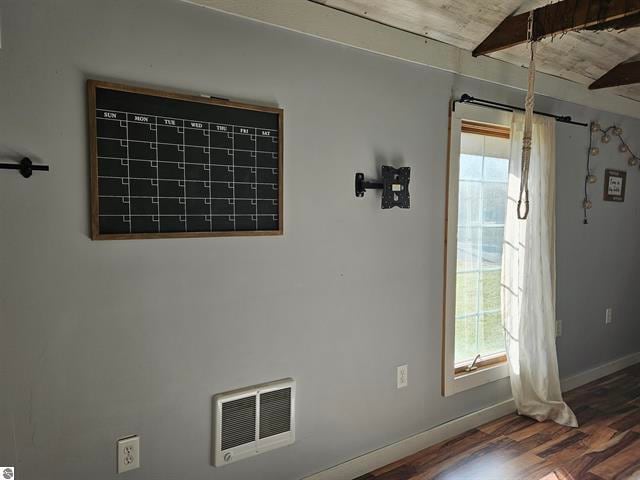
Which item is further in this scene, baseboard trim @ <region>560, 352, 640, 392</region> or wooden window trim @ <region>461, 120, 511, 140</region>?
baseboard trim @ <region>560, 352, 640, 392</region>

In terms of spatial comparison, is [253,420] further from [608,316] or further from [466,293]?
[608,316]

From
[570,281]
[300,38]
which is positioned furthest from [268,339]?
[570,281]

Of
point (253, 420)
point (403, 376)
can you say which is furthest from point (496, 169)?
point (253, 420)

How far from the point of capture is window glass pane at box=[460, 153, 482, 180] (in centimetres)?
269

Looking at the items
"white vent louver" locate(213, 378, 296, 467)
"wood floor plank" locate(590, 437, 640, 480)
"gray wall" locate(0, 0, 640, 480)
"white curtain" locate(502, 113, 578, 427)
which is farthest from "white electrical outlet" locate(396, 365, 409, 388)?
"wood floor plank" locate(590, 437, 640, 480)

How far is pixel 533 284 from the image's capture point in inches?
112

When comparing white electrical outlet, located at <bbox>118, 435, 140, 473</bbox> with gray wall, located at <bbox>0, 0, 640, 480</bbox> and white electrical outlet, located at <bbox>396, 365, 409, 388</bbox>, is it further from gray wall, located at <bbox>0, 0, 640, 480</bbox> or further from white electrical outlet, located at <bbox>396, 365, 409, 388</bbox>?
white electrical outlet, located at <bbox>396, 365, 409, 388</bbox>

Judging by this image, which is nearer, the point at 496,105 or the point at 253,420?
the point at 253,420

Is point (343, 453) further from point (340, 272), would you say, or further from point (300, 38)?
point (300, 38)

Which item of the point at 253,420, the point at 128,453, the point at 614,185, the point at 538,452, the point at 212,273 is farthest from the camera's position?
the point at 614,185

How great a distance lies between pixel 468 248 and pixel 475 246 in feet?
0.22

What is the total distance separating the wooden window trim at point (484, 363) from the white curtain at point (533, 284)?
0.34ft

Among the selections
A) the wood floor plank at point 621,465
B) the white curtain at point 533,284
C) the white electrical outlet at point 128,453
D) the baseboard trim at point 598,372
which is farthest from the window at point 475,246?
the white electrical outlet at point 128,453

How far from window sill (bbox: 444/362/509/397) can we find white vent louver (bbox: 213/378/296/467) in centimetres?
103
